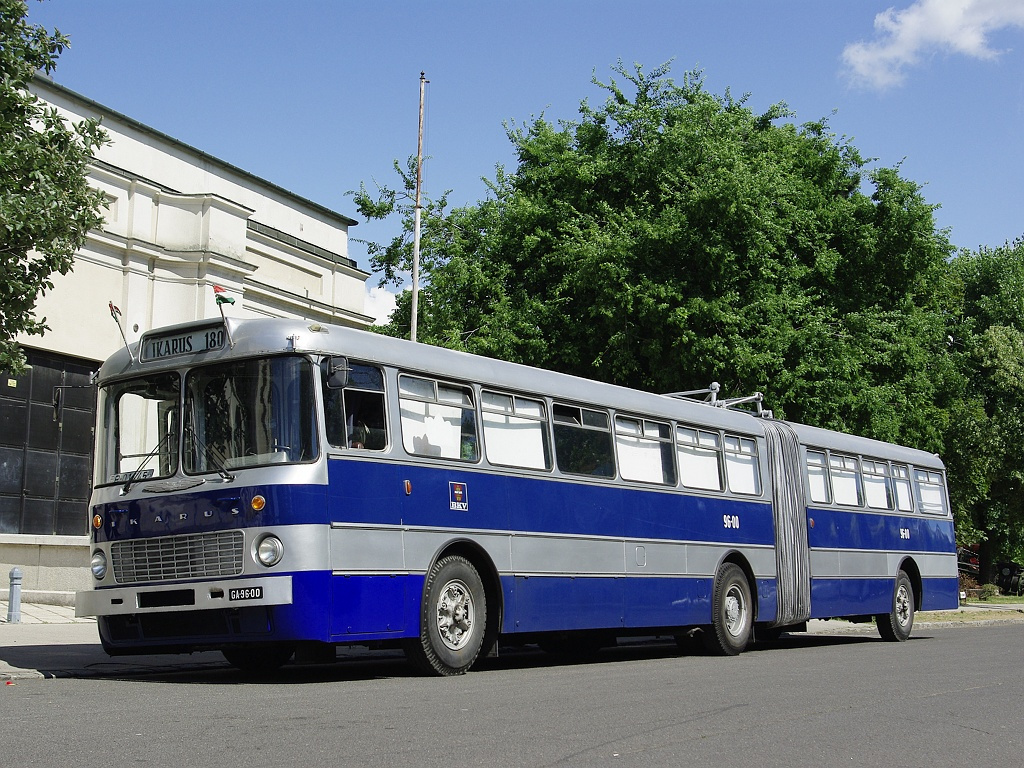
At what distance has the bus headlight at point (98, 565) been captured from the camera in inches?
462

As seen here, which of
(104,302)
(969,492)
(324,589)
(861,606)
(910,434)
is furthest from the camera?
(969,492)

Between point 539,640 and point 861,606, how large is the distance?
7.92m

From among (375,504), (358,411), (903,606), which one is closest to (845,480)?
(903,606)

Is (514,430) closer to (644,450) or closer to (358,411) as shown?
(358,411)

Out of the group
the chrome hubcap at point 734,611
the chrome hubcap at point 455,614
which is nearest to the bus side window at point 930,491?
the chrome hubcap at point 734,611

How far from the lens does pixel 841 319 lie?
2853 cm

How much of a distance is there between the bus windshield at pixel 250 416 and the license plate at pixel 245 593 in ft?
3.45

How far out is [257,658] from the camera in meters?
13.0

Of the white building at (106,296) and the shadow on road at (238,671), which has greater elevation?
the white building at (106,296)

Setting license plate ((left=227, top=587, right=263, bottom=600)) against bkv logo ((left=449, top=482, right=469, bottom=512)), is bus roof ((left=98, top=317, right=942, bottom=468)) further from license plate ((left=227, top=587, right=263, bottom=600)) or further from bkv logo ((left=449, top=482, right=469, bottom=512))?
license plate ((left=227, top=587, right=263, bottom=600))

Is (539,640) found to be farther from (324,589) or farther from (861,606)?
(861,606)

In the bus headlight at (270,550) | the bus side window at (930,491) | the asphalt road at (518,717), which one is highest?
the bus side window at (930,491)

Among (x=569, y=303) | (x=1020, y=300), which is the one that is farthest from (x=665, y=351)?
(x=1020, y=300)

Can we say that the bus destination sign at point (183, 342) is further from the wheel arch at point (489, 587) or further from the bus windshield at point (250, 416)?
the wheel arch at point (489, 587)
